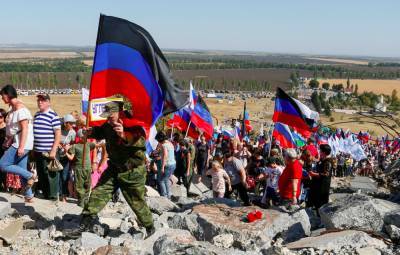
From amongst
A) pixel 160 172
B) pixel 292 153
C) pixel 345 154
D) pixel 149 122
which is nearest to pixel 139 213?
pixel 149 122

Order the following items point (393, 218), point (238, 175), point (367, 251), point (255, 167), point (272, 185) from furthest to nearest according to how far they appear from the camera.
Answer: point (255, 167) < point (272, 185) < point (238, 175) < point (393, 218) < point (367, 251)

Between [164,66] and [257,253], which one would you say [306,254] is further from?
[164,66]

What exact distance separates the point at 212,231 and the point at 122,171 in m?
1.50

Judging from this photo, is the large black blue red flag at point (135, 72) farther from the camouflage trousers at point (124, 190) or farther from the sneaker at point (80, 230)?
the sneaker at point (80, 230)

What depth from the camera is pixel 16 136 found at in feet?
22.2

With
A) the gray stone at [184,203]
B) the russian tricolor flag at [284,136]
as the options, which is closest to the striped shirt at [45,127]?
the gray stone at [184,203]

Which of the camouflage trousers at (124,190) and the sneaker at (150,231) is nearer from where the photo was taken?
the camouflage trousers at (124,190)

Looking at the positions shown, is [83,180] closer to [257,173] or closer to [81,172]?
[81,172]

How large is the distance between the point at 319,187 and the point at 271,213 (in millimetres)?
1545

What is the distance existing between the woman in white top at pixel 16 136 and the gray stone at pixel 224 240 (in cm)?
281

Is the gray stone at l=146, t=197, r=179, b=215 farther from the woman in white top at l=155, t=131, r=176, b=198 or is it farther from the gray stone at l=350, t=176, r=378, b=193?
the gray stone at l=350, t=176, r=378, b=193

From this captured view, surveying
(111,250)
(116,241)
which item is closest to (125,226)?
(116,241)

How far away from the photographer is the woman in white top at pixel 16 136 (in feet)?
21.8

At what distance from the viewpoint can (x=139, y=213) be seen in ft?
19.8
